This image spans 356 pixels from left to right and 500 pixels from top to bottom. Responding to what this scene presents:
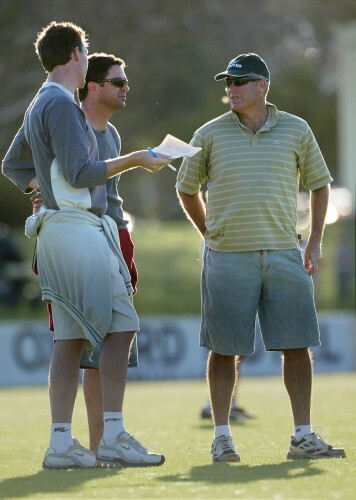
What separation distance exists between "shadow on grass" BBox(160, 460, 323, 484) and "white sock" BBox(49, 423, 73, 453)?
600 millimetres

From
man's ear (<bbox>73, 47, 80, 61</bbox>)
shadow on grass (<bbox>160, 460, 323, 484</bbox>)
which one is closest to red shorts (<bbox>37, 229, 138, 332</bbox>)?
man's ear (<bbox>73, 47, 80, 61</bbox>)

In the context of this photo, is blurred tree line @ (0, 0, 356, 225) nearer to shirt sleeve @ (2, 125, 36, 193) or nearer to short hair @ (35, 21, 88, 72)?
shirt sleeve @ (2, 125, 36, 193)

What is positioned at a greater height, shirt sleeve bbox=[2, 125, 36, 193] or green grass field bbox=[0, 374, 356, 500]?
shirt sleeve bbox=[2, 125, 36, 193]

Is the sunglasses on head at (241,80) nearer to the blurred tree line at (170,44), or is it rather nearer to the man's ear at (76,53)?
the man's ear at (76,53)

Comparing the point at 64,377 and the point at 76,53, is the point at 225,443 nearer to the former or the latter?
the point at 64,377

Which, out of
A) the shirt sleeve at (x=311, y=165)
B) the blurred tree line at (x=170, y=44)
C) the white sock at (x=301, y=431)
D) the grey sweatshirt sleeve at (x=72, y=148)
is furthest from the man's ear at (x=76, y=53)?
the blurred tree line at (x=170, y=44)

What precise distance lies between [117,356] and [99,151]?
111 cm

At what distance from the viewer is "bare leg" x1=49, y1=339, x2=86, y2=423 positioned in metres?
6.80

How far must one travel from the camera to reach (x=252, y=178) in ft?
24.2

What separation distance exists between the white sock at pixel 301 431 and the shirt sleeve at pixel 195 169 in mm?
1377

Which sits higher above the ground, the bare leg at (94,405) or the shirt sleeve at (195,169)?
the shirt sleeve at (195,169)

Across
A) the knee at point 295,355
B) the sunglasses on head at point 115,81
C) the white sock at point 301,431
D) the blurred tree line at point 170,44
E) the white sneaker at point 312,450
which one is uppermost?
the blurred tree line at point 170,44

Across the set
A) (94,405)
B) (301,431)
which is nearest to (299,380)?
(301,431)

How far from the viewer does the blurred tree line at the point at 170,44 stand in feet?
78.1
